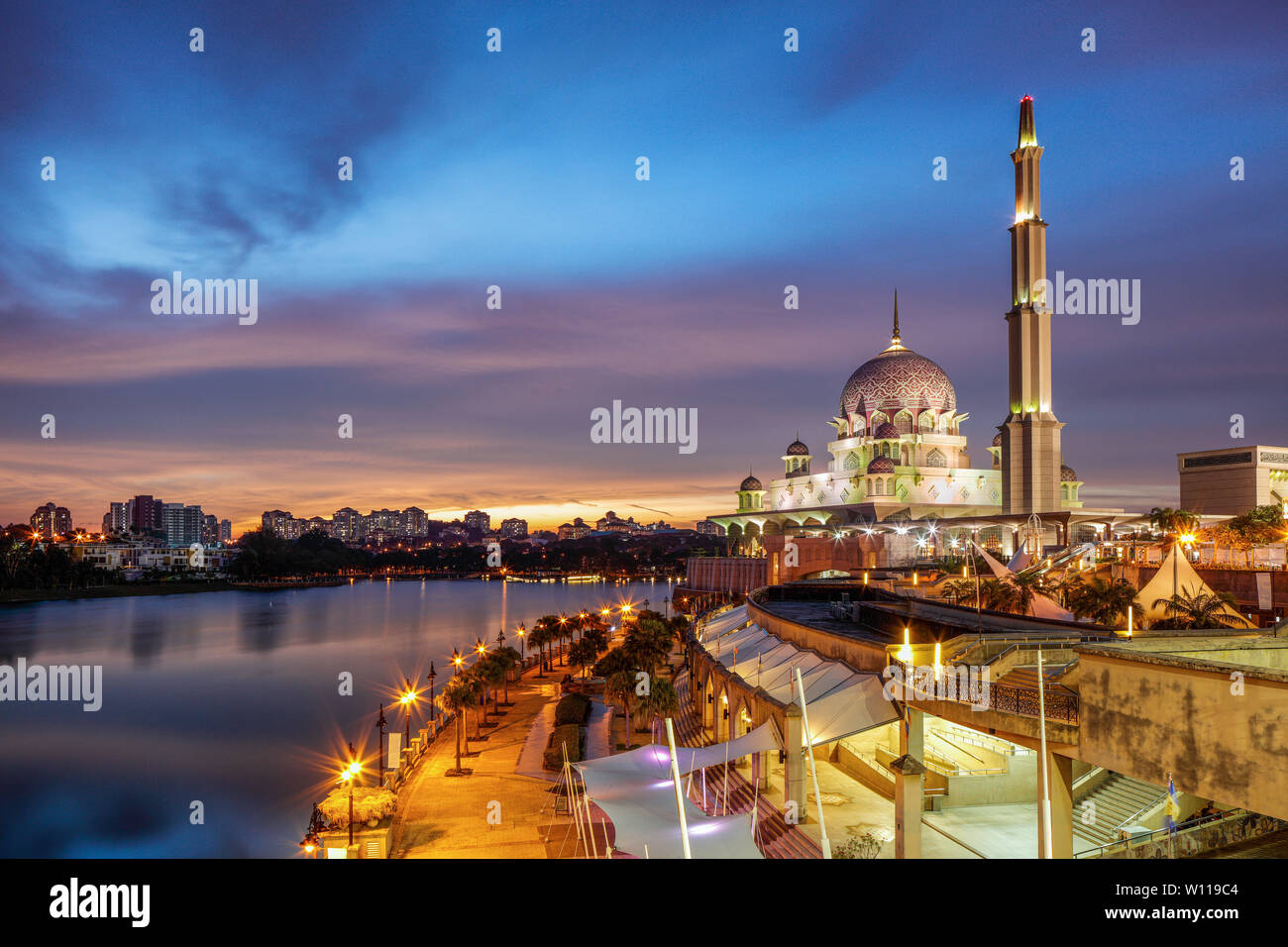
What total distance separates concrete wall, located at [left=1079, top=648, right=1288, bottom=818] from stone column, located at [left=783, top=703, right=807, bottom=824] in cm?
463

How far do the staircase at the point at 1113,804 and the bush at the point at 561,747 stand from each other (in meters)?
13.5

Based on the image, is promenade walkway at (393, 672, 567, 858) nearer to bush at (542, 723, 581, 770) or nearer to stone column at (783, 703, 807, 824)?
bush at (542, 723, 581, 770)

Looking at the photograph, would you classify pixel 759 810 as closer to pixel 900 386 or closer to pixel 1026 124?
pixel 1026 124

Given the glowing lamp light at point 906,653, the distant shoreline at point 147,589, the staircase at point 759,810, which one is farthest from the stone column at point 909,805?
the distant shoreline at point 147,589

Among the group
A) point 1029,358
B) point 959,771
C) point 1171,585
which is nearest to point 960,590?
point 1171,585

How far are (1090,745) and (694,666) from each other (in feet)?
68.3

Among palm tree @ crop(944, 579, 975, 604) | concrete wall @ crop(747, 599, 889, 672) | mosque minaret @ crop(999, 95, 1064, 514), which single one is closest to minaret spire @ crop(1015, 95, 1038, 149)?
mosque minaret @ crop(999, 95, 1064, 514)

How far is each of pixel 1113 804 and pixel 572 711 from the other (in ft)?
65.9

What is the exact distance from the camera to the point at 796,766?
596 inches

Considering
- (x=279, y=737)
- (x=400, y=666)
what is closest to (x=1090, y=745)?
(x=279, y=737)

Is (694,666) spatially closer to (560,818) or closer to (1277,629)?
(560,818)

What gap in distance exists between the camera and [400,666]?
61875 millimetres
